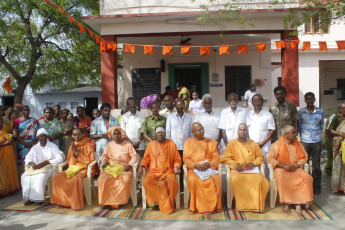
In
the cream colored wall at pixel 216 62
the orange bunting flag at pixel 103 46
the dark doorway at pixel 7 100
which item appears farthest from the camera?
the dark doorway at pixel 7 100

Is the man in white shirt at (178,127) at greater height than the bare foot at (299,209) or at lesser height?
greater

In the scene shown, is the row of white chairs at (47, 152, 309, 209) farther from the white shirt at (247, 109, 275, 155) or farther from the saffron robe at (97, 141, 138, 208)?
the white shirt at (247, 109, 275, 155)

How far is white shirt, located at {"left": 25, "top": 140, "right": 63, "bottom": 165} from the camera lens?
5.95 meters

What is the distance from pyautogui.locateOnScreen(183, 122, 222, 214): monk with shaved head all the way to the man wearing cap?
239mm

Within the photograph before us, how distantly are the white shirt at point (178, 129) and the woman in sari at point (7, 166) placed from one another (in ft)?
10.5

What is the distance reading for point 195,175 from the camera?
5.24m

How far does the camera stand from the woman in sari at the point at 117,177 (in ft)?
17.5

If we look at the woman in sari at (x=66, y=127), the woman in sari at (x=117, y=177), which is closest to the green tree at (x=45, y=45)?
the woman in sari at (x=66, y=127)

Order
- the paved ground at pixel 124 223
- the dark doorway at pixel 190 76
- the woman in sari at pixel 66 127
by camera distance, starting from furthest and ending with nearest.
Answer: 1. the dark doorway at pixel 190 76
2. the woman in sari at pixel 66 127
3. the paved ground at pixel 124 223

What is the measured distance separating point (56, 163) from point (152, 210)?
2.07 metres

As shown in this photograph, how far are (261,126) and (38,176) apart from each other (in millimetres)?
4090

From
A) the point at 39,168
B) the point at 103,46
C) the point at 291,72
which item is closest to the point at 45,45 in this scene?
the point at 103,46

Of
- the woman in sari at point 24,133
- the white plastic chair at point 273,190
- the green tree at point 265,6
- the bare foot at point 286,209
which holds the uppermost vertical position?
the green tree at point 265,6

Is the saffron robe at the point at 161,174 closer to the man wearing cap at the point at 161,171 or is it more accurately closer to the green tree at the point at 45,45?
the man wearing cap at the point at 161,171
